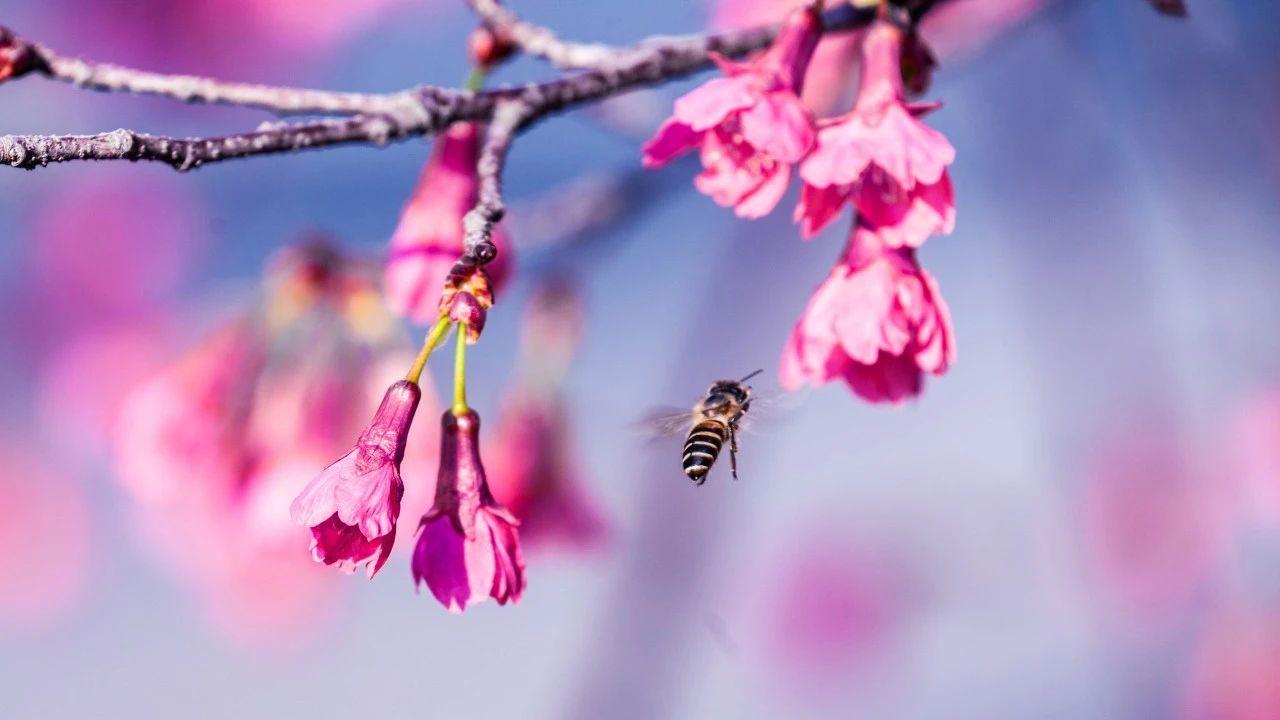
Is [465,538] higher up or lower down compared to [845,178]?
lower down

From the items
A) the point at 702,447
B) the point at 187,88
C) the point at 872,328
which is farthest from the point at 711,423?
the point at 187,88

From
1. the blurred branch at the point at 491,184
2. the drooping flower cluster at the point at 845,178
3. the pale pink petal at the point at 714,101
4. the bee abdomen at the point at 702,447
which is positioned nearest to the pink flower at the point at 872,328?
the drooping flower cluster at the point at 845,178

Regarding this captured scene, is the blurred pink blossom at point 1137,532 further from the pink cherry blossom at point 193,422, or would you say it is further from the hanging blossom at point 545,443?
the pink cherry blossom at point 193,422

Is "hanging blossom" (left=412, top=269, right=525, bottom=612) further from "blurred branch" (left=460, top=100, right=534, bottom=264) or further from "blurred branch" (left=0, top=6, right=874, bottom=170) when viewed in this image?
"blurred branch" (left=0, top=6, right=874, bottom=170)

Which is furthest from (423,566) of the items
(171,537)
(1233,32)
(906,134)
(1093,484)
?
(1093,484)

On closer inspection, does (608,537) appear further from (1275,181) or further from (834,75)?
(1275,181)

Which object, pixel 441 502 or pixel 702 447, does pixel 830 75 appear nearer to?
pixel 702 447
